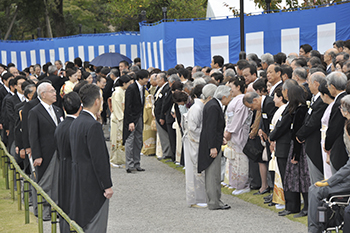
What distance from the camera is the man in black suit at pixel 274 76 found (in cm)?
851

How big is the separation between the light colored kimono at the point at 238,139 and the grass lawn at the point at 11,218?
3.51 m

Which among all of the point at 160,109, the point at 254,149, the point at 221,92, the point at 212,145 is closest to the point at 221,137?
the point at 212,145

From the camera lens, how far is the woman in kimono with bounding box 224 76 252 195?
889 centimetres

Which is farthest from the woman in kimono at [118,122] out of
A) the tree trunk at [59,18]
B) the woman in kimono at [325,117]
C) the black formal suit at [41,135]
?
the tree trunk at [59,18]

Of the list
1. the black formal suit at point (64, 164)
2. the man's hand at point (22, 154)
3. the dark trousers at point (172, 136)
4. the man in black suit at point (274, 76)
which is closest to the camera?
the black formal suit at point (64, 164)

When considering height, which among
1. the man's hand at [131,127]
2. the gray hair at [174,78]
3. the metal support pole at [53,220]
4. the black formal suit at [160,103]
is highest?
the gray hair at [174,78]

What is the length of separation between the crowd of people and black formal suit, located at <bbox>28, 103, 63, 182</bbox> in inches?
0.6

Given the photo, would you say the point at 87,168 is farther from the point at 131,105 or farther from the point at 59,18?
the point at 59,18

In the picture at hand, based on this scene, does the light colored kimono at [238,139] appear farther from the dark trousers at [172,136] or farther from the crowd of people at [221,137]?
the dark trousers at [172,136]

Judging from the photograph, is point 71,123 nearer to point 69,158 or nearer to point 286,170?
point 69,158

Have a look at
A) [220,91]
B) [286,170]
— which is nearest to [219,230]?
[286,170]

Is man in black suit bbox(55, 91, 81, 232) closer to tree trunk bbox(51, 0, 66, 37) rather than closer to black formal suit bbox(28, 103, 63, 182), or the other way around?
black formal suit bbox(28, 103, 63, 182)

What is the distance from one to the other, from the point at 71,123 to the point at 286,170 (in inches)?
132

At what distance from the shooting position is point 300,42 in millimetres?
13859
